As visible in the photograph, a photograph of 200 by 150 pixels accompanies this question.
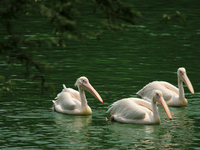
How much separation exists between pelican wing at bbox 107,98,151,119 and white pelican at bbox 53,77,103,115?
446 millimetres

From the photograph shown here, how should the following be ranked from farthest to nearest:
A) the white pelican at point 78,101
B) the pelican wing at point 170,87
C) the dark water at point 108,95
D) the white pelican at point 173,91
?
the pelican wing at point 170,87, the white pelican at point 173,91, the white pelican at point 78,101, the dark water at point 108,95

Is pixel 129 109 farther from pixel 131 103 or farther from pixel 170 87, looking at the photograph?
pixel 170 87

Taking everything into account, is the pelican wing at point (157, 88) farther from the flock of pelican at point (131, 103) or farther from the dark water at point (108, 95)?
the dark water at point (108, 95)

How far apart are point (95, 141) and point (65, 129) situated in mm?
1197

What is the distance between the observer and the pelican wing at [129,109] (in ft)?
38.9

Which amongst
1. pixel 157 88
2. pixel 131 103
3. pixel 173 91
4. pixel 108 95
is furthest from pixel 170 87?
pixel 131 103

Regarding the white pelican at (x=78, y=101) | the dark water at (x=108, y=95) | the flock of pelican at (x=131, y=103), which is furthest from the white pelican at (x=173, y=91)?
the white pelican at (x=78, y=101)

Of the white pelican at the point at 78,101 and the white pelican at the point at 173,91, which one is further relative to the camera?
the white pelican at the point at 173,91

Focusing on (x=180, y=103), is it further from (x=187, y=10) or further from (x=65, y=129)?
(x=187, y=10)

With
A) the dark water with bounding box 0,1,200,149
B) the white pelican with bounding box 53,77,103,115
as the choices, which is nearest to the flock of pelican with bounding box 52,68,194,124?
the white pelican with bounding box 53,77,103,115

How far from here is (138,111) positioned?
1187 centimetres

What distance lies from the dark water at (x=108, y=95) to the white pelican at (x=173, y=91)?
248 mm

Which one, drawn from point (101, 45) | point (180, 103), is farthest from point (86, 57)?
point (180, 103)

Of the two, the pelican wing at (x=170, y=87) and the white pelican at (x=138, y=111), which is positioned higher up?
the pelican wing at (x=170, y=87)
